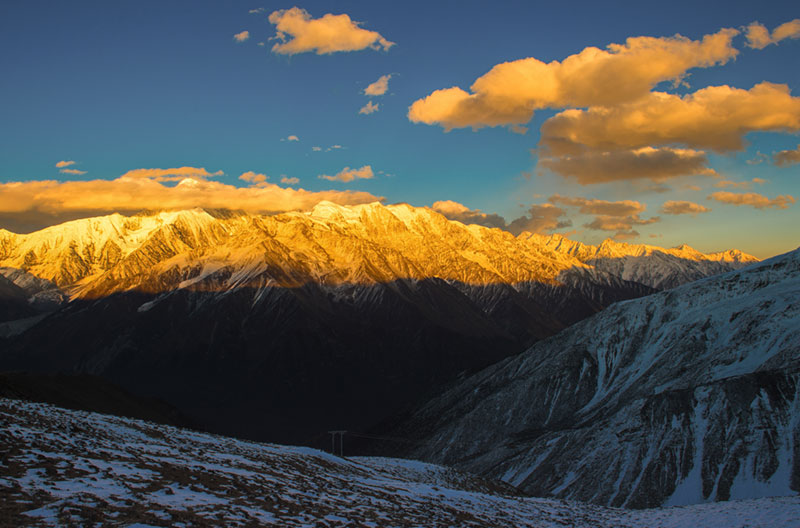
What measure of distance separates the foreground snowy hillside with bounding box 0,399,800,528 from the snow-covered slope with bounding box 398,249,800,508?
151 ft

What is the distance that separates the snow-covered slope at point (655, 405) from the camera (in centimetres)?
8562

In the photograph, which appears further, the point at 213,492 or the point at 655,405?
the point at 655,405

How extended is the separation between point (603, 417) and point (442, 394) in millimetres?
84526

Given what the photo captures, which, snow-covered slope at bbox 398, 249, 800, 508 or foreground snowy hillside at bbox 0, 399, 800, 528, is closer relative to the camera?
foreground snowy hillside at bbox 0, 399, 800, 528

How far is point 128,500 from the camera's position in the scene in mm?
21047

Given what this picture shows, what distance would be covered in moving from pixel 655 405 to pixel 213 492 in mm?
89611

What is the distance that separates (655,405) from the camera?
100625mm

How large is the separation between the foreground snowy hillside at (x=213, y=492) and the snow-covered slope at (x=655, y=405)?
1815 inches

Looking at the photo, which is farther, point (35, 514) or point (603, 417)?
point (603, 417)

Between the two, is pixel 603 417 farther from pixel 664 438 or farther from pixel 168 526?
pixel 168 526

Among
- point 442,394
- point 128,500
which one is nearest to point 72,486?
point 128,500

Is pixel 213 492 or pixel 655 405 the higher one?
pixel 213 492

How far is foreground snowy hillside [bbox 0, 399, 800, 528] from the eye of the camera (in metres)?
20.3

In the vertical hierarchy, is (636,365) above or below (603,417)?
above
